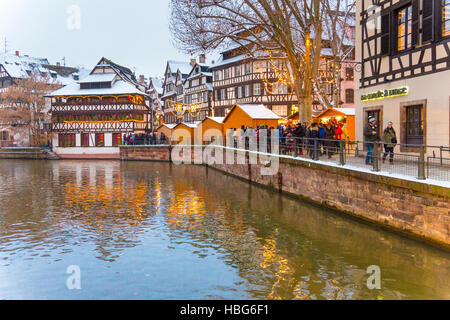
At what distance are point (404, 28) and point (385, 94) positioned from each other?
2.66m

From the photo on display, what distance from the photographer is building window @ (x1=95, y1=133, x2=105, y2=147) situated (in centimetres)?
6003

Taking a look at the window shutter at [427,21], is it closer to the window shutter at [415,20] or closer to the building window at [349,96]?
the window shutter at [415,20]

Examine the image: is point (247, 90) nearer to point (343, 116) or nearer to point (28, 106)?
point (343, 116)

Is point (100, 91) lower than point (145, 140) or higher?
higher

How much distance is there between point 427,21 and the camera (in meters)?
16.0

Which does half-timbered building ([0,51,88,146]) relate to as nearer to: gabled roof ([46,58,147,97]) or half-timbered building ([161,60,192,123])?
gabled roof ([46,58,147,97])

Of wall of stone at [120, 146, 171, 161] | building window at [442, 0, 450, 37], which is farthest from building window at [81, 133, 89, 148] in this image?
building window at [442, 0, 450, 37]

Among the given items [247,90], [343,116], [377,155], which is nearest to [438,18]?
[377,155]

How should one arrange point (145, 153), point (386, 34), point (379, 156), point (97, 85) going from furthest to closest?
point (97, 85)
point (145, 153)
point (386, 34)
point (379, 156)

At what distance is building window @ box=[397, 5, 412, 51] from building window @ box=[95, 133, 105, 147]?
47.8 metres

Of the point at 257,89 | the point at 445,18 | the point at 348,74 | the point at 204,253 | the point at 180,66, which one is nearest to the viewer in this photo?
the point at 204,253

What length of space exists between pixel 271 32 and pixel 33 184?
1608 centimetres

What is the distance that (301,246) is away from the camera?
11.9m
